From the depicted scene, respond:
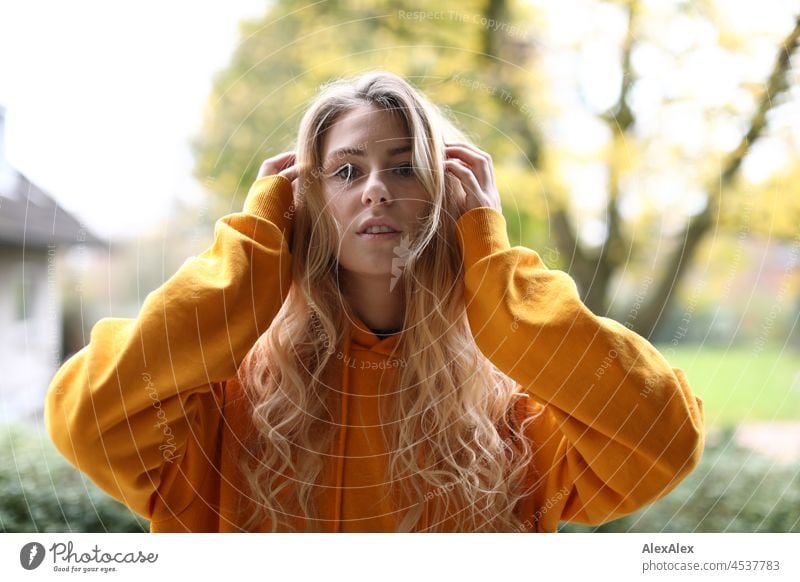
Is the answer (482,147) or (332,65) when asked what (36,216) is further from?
(482,147)

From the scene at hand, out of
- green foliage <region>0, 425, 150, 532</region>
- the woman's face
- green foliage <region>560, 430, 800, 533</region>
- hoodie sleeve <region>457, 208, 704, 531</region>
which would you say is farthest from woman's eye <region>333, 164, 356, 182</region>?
green foliage <region>560, 430, 800, 533</region>

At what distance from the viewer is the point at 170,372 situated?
0.53 metres

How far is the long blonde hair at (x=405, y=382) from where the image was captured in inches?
23.5

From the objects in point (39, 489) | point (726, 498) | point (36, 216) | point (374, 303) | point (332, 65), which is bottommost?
point (726, 498)

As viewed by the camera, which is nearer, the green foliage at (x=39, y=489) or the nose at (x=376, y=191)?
the nose at (x=376, y=191)

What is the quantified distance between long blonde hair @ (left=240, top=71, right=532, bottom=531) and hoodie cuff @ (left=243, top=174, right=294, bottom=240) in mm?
13

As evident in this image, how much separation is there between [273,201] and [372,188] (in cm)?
9

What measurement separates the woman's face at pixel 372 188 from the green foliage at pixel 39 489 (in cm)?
42

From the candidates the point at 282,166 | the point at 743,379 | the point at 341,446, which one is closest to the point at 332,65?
the point at 282,166

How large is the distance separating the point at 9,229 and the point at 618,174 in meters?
0.67

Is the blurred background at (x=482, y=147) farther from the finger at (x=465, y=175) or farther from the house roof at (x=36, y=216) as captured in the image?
the finger at (x=465, y=175)

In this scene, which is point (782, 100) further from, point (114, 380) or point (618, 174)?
point (114, 380)

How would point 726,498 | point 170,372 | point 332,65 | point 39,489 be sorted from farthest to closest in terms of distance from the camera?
1. point 726,498
2. point 39,489
3. point 332,65
4. point 170,372

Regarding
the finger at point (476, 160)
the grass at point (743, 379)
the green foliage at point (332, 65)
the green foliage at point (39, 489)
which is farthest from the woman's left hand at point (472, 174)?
the green foliage at point (39, 489)
